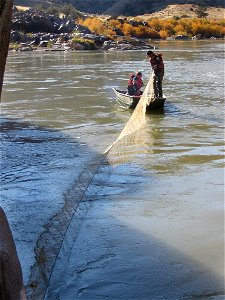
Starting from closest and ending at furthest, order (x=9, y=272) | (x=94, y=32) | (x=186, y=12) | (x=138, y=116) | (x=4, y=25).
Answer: (x=9, y=272)
(x=4, y=25)
(x=138, y=116)
(x=94, y=32)
(x=186, y=12)

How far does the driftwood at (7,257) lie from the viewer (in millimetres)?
3639

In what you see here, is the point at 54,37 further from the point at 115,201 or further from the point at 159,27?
the point at 115,201

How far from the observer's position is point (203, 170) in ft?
32.5

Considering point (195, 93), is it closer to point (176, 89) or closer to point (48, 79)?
point (176, 89)

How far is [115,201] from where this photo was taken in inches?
331

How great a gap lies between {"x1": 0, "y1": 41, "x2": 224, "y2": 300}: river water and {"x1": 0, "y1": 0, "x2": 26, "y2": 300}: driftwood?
1636 mm

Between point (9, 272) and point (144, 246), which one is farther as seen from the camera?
point (144, 246)

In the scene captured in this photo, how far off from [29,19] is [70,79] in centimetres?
3679

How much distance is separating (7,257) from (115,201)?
15.5 ft

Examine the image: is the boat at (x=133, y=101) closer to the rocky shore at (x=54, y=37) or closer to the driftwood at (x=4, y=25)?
the driftwood at (x=4, y=25)

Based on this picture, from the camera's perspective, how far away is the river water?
6008 mm

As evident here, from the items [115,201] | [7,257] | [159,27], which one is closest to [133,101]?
[115,201]

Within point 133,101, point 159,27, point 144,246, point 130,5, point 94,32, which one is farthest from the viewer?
point 130,5

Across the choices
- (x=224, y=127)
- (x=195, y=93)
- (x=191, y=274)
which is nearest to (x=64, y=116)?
(x=224, y=127)
